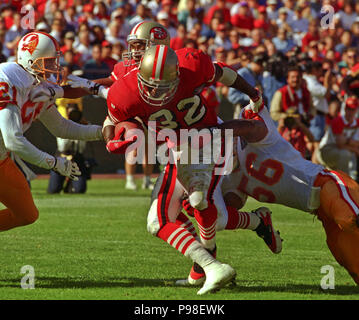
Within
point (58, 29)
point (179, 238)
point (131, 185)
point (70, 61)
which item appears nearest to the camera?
point (179, 238)

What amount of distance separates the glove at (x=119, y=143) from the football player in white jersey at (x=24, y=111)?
2.23 ft

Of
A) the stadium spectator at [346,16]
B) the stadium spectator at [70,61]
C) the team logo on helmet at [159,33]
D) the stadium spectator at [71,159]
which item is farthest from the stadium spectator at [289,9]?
the team logo on helmet at [159,33]

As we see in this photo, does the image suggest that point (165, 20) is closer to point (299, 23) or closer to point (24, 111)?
point (299, 23)

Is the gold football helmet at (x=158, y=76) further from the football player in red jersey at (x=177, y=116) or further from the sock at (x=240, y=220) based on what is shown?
the sock at (x=240, y=220)

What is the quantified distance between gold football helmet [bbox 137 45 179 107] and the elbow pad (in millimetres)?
458

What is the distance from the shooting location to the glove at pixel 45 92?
5.42m

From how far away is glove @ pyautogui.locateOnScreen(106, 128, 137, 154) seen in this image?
4699mm

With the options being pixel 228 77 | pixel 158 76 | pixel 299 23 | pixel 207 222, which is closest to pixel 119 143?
pixel 158 76

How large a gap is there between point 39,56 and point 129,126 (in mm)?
1074

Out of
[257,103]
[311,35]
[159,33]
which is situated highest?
[311,35]

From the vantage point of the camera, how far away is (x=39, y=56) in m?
5.51

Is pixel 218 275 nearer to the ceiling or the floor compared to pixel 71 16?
nearer to the floor

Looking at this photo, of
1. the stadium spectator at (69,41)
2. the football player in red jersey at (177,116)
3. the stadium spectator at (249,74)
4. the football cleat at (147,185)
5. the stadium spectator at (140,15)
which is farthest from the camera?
the stadium spectator at (140,15)
